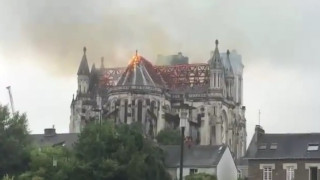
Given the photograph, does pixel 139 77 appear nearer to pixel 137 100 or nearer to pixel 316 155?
pixel 137 100

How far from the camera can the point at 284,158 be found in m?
95.9

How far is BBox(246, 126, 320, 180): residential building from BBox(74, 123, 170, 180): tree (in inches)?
449

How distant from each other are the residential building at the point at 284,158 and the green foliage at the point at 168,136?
6538 centimetres

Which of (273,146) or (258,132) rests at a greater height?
(258,132)

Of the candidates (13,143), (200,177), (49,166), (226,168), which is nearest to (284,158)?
(200,177)

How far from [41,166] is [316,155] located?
96.9 ft

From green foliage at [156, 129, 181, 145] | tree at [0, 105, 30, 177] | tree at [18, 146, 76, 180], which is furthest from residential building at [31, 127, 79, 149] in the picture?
green foliage at [156, 129, 181, 145]

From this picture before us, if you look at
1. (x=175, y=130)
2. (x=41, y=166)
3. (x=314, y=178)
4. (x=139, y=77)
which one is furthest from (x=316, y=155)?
(x=139, y=77)

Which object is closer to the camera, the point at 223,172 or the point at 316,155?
the point at 316,155

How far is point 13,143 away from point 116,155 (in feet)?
37.2

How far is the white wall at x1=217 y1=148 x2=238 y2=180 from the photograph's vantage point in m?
114

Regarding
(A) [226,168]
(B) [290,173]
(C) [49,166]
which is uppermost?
(A) [226,168]

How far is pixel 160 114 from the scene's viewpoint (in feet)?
625

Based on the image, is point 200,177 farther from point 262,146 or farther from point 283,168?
point 283,168
